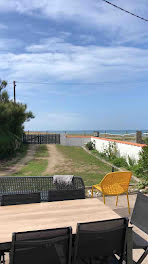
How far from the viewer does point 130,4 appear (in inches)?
266

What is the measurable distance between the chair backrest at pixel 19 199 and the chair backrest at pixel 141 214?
4.27 feet

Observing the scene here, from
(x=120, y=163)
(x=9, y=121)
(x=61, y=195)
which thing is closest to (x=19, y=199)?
(x=61, y=195)

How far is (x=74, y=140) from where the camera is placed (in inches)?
884

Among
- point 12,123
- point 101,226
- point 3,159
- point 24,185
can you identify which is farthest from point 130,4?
point 12,123

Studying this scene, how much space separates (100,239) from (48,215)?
721 millimetres

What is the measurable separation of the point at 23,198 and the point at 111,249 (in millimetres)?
1390

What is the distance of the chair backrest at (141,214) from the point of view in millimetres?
2734

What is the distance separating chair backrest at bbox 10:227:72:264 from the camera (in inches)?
70.9

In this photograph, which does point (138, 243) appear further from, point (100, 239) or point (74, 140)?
point (74, 140)

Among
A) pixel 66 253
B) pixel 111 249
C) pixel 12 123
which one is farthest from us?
pixel 12 123

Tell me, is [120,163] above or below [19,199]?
below

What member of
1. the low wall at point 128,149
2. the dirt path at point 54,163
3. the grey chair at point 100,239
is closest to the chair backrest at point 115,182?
the grey chair at point 100,239

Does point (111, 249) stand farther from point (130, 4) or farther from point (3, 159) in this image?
point (3, 159)

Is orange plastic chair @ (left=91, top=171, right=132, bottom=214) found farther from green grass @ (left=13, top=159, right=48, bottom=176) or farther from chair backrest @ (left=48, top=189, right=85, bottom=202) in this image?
green grass @ (left=13, top=159, right=48, bottom=176)
